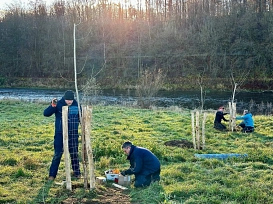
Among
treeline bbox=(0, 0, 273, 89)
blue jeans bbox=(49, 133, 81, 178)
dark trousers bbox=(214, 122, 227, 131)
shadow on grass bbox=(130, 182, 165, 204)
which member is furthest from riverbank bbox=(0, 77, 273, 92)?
shadow on grass bbox=(130, 182, 165, 204)

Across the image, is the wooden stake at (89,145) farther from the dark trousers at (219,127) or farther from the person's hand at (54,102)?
the dark trousers at (219,127)

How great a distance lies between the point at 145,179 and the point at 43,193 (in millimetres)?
2352

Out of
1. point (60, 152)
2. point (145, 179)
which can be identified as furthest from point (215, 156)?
point (60, 152)

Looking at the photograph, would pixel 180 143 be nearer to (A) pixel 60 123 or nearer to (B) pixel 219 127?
(B) pixel 219 127

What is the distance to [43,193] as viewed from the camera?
23.4ft

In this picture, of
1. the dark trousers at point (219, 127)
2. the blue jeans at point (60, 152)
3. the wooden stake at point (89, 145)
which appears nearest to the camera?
the wooden stake at point (89, 145)

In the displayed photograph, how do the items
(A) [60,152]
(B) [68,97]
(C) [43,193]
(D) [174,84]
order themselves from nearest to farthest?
1. (C) [43,193]
2. (B) [68,97]
3. (A) [60,152]
4. (D) [174,84]

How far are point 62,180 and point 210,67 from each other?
43.6m

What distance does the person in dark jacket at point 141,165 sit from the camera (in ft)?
24.9

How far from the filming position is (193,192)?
23.9ft

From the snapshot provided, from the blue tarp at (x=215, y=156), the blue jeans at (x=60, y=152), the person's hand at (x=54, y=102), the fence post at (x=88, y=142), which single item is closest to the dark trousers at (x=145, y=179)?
the fence post at (x=88, y=142)

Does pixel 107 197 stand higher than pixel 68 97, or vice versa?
pixel 68 97

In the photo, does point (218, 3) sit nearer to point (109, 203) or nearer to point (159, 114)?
point (159, 114)

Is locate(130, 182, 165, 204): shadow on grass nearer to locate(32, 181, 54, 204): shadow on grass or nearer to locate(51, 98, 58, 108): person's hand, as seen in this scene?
locate(32, 181, 54, 204): shadow on grass
